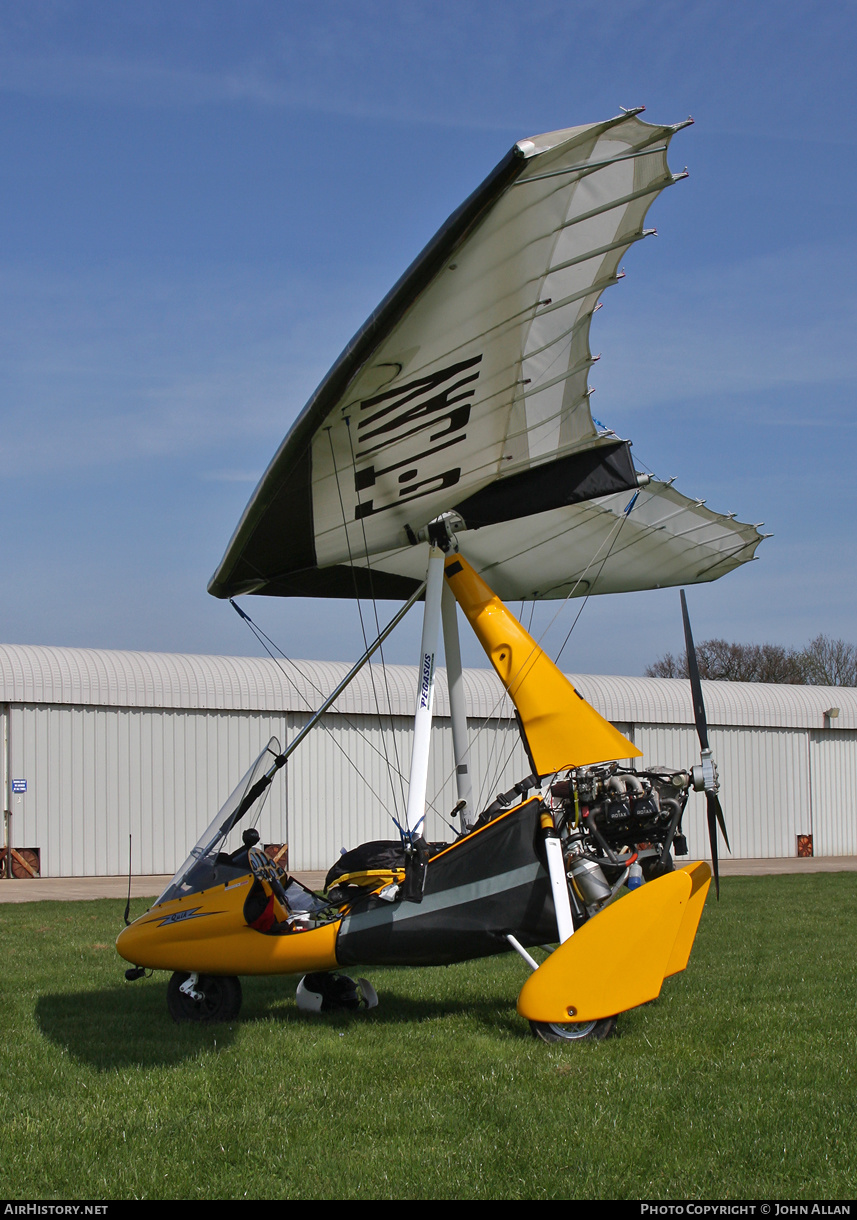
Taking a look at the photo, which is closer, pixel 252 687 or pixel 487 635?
pixel 487 635

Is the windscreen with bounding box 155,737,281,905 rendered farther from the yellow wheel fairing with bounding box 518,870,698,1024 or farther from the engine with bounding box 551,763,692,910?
the yellow wheel fairing with bounding box 518,870,698,1024

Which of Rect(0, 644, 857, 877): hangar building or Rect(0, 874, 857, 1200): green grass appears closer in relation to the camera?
Rect(0, 874, 857, 1200): green grass

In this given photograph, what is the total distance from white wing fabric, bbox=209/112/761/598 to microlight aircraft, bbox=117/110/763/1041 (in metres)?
0.02

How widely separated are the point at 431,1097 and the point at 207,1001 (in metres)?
2.90

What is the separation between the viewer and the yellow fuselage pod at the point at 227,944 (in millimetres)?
7816

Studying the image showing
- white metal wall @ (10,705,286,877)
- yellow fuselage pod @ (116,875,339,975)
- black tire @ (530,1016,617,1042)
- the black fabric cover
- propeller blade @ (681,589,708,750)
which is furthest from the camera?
white metal wall @ (10,705,286,877)

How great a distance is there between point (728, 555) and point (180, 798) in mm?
16854

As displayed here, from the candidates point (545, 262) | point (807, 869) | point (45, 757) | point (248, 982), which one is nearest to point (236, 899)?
point (248, 982)

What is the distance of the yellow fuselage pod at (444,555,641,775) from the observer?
25.8ft

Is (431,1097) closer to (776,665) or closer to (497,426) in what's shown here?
(497,426)

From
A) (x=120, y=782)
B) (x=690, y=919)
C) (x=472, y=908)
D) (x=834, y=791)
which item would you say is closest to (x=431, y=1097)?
Answer: (x=472, y=908)

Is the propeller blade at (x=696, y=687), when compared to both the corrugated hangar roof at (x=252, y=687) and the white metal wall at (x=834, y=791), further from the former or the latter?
the white metal wall at (x=834, y=791)

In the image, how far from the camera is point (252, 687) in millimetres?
24953

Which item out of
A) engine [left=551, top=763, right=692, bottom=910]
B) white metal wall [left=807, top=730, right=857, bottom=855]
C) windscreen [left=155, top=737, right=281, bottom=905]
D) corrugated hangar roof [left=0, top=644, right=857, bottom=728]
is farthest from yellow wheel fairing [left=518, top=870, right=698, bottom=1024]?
white metal wall [left=807, top=730, right=857, bottom=855]
